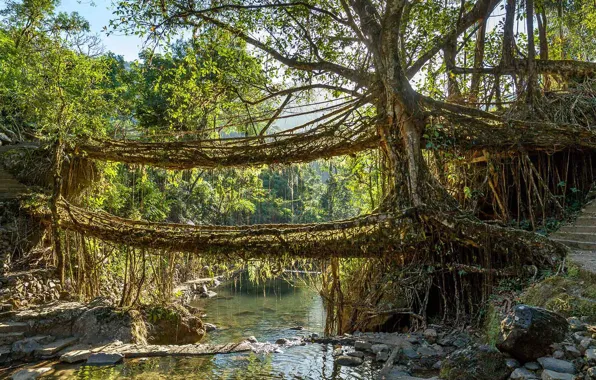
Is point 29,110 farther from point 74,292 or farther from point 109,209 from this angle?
point 74,292

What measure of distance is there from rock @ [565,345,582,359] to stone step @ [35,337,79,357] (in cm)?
624

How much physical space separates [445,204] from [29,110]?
28.9 ft

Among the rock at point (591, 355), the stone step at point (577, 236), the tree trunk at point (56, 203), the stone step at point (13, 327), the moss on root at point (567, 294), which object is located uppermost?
the tree trunk at point (56, 203)

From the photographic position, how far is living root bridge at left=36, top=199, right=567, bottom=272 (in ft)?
16.6

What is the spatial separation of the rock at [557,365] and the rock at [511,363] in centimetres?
A: 18

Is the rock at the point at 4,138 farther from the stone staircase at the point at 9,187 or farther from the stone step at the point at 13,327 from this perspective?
the stone step at the point at 13,327

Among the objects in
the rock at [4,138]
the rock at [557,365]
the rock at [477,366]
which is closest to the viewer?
the rock at [557,365]

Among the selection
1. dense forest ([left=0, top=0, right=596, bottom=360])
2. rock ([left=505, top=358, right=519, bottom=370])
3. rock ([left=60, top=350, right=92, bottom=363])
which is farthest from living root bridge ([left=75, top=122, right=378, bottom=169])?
rock ([left=505, top=358, right=519, bottom=370])

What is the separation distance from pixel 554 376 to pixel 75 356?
565 cm

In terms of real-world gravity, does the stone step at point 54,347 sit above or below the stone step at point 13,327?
below

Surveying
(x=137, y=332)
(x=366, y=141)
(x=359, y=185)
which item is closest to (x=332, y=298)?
(x=366, y=141)

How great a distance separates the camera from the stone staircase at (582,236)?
475 centimetres

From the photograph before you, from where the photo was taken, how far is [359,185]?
33.5ft

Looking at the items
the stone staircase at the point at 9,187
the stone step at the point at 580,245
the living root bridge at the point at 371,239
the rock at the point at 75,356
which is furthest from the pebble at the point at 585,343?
the stone staircase at the point at 9,187
